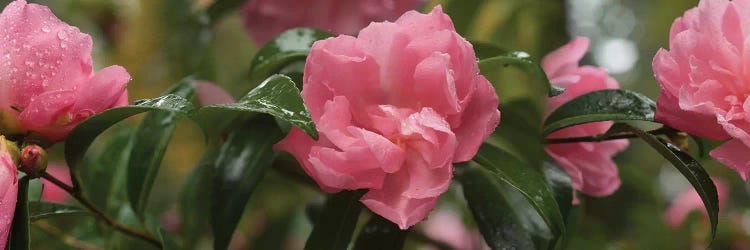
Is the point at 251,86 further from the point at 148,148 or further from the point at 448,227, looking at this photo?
the point at 448,227

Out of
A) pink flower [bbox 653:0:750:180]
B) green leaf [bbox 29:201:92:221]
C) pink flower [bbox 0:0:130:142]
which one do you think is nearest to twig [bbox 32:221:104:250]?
green leaf [bbox 29:201:92:221]

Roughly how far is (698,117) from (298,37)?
244 millimetres

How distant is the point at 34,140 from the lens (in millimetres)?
429

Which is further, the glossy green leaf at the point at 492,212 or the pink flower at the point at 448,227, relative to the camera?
the pink flower at the point at 448,227

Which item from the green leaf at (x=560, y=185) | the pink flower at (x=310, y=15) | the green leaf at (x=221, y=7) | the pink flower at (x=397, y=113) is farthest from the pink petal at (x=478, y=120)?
the green leaf at (x=221, y=7)

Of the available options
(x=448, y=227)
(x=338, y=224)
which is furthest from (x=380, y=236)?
(x=448, y=227)

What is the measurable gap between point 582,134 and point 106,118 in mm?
304

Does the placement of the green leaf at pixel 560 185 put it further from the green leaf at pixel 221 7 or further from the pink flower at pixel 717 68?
the green leaf at pixel 221 7

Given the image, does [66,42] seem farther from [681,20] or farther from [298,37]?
[681,20]

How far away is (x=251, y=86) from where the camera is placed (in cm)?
54

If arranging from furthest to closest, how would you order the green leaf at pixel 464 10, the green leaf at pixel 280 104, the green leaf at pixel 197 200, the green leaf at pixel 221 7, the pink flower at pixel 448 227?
the pink flower at pixel 448 227
the green leaf at pixel 221 7
the green leaf at pixel 464 10
the green leaf at pixel 197 200
the green leaf at pixel 280 104

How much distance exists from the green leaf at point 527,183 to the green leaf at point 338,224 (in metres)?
0.08

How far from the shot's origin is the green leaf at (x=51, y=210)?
483mm

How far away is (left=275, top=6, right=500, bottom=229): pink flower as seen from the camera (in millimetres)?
403
